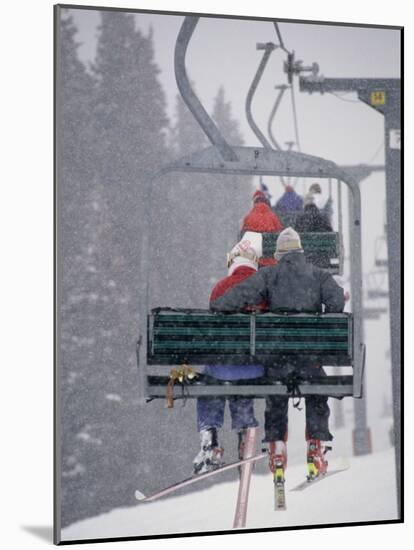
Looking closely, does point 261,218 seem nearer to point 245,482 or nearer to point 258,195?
point 258,195

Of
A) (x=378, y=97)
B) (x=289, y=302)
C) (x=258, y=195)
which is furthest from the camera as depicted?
(x=378, y=97)

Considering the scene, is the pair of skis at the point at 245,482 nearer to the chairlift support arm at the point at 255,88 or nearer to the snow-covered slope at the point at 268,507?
the snow-covered slope at the point at 268,507

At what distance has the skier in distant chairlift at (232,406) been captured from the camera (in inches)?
269

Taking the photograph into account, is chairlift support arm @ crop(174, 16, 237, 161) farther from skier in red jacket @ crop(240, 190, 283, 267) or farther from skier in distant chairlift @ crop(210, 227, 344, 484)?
skier in distant chairlift @ crop(210, 227, 344, 484)

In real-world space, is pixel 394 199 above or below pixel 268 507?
above

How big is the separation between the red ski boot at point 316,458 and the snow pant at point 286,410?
0.14 feet

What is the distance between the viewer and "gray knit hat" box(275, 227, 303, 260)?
6906 mm

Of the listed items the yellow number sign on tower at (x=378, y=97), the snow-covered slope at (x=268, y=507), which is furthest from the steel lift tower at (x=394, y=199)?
the snow-covered slope at (x=268, y=507)

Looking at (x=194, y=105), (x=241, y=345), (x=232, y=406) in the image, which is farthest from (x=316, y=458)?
(x=194, y=105)

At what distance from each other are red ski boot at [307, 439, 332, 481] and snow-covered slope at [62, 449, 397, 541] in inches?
2.0

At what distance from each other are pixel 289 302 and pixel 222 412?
0.71 m

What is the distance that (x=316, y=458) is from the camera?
700cm

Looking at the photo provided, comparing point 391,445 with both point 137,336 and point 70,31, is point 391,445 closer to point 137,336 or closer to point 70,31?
point 137,336

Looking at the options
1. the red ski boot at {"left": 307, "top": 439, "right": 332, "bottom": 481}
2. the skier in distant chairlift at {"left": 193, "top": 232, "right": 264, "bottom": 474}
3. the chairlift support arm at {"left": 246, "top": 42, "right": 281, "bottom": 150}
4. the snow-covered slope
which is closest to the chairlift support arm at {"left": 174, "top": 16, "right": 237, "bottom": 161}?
the chairlift support arm at {"left": 246, "top": 42, "right": 281, "bottom": 150}
